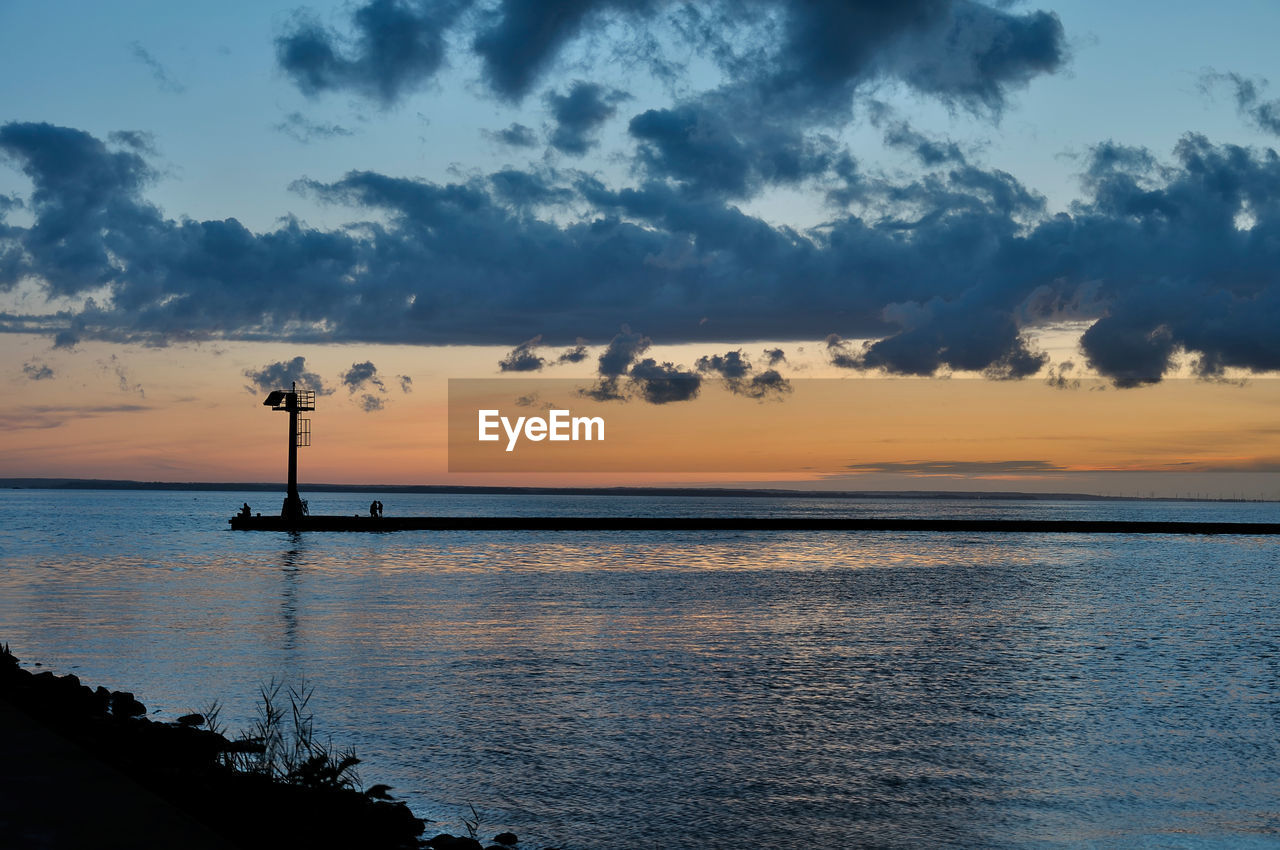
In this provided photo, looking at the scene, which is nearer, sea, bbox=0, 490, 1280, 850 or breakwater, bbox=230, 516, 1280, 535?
sea, bbox=0, 490, 1280, 850

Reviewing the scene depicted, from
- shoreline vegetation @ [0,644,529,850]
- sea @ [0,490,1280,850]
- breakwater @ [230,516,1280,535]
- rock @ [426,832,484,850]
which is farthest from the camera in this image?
breakwater @ [230,516,1280,535]

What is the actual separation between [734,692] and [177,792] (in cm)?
1298

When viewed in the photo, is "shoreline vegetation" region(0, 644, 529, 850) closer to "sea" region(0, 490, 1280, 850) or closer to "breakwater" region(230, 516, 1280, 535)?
"sea" region(0, 490, 1280, 850)

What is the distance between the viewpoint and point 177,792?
11.2 m

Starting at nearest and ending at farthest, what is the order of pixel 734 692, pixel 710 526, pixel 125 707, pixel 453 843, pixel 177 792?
1. pixel 453 843
2. pixel 177 792
3. pixel 125 707
4. pixel 734 692
5. pixel 710 526

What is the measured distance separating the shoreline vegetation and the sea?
1.82m

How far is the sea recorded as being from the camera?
13844 millimetres

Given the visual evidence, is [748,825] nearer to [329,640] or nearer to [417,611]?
[329,640]

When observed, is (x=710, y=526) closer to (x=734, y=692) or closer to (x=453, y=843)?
(x=734, y=692)

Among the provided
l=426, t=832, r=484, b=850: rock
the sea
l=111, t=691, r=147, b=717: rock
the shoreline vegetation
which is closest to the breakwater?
the sea

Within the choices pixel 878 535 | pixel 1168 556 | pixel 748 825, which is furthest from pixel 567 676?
pixel 878 535

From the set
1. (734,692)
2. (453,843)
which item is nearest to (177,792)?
(453,843)

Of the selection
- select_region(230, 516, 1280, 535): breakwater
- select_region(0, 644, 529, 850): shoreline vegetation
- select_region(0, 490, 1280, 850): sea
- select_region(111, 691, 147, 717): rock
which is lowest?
select_region(230, 516, 1280, 535): breakwater

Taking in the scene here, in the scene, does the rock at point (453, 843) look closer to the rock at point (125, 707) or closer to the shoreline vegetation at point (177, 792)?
the shoreline vegetation at point (177, 792)
